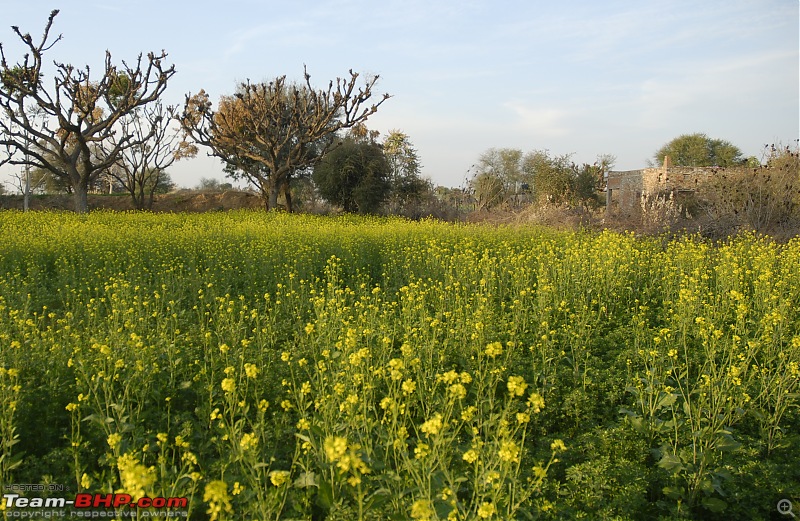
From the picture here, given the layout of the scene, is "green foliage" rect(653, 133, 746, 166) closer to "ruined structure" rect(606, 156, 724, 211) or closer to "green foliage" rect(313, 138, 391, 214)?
"ruined structure" rect(606, 156, 724, 211)

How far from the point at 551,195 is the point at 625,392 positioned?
68.2 ft

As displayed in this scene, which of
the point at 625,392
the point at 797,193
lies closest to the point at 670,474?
the point at 625,392

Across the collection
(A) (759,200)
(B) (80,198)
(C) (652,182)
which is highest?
(C) (652,182)

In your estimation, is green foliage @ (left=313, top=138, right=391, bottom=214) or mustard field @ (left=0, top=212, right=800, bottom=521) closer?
mustard field @ (left=0, top=212, right=800, bottom=521)

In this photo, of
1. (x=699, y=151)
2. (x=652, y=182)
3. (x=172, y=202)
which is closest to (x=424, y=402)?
(x=652, y=182)

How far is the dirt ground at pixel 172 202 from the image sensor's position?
2702 cm

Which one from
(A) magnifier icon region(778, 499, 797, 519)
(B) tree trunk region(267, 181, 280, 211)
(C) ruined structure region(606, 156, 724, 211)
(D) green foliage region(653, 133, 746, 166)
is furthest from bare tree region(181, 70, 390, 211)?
(D) green foliage region(653, 133, 746, 166)

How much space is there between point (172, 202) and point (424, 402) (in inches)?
1099

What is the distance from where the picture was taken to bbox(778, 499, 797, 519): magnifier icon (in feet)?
9.59

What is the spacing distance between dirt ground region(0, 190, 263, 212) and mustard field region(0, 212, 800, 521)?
20.3 m

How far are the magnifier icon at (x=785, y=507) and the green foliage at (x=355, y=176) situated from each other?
68.2 feet

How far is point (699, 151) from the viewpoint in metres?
41.8

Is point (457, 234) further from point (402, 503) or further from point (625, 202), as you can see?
point (625, 202)

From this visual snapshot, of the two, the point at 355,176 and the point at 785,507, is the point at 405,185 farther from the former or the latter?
the point at 785,507
